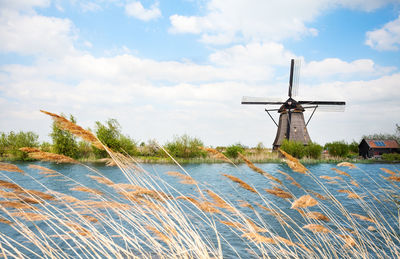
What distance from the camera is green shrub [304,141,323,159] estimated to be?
91.7 feet

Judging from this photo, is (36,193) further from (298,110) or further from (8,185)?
(298,110)

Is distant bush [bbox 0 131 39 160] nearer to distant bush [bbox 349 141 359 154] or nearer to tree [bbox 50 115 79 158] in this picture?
tree [bbox 50 115 79 158]

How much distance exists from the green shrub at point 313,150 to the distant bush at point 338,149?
4.49 meters

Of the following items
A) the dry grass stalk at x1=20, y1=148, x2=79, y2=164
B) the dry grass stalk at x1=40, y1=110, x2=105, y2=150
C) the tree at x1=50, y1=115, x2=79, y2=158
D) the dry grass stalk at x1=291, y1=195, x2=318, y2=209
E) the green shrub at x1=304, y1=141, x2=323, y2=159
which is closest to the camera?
the dry grass stalk at x1=291, y1=195, x2=318, y2=209

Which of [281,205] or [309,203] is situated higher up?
[309,203]

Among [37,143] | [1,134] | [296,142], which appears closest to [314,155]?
[296,142]

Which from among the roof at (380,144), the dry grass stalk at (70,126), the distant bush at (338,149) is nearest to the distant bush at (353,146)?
the roof at (380,144)

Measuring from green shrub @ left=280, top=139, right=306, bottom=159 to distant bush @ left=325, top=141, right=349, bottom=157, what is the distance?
6766mm

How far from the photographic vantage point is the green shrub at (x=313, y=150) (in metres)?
27.9

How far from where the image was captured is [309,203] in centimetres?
145

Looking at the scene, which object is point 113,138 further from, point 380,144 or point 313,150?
point 380,144

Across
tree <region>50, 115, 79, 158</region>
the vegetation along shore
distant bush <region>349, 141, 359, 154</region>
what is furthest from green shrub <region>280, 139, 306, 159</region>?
tree <region>50, 115, 79, 158</region>

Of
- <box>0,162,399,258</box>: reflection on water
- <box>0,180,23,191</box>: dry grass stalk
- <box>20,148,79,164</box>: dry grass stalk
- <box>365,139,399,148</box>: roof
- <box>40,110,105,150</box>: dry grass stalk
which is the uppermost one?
<box>365,139,399,148</box>: roof

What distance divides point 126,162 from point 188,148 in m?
27.1
